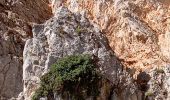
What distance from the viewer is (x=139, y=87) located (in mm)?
21328

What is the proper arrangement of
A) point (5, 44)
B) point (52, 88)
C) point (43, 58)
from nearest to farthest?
point (52, 88)
point (43, 58)
point (5, 44)

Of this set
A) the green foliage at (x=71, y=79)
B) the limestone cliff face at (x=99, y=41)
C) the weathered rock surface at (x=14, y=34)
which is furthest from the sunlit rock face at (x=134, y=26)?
the green foliage at (x=71, y=79)

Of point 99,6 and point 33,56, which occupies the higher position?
point 99,6

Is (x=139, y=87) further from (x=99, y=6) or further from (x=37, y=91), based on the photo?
(x=99, y=6)

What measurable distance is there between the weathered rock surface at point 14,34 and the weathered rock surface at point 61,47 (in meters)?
0.88

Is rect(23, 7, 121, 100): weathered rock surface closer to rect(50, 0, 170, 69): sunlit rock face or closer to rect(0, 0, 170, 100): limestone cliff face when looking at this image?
rect(0, 0, 170, 100): limestone cliff face

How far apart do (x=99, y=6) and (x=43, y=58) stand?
6357 millimetres

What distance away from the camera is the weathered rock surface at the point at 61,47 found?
20703mm

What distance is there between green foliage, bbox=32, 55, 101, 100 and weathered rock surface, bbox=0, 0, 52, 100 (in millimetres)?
1950

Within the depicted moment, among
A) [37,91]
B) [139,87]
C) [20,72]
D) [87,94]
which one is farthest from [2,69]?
[139,87]

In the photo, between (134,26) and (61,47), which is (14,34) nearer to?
(61,47)

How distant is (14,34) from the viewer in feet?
76.3

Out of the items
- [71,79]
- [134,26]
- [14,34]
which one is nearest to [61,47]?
[71,79]

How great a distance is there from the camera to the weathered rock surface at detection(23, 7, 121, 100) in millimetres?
20703
